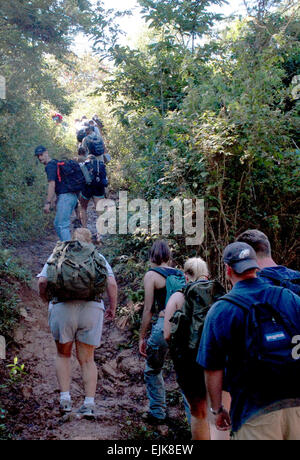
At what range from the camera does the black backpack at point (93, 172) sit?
805 cm

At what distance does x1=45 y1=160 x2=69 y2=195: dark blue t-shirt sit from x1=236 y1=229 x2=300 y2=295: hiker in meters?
4.94

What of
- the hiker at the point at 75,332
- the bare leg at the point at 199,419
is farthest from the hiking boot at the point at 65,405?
the bare leg at the point at 199,419

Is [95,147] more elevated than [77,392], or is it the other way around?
[95,147]

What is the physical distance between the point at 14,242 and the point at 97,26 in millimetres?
5583

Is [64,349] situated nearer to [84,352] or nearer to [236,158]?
[84,352]

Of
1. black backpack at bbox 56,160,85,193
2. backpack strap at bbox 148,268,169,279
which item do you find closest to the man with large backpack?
black backpack at bbox 56,160,85,193

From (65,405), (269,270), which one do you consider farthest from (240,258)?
(65,405)

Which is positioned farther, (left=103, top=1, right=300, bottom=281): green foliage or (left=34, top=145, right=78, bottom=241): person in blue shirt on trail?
(left=34, top=145, right=78, bottom=241): person in blue shirt on trail

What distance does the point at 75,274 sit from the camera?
4.12m

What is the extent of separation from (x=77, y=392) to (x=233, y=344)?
3.37 meters

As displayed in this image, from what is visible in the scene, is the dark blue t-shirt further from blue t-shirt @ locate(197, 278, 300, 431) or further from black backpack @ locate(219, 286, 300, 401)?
black backpack @ locate(219, 286, 300, 401)

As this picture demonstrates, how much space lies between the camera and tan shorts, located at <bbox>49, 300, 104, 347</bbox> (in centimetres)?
421

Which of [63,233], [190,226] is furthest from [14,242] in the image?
[190,226]
